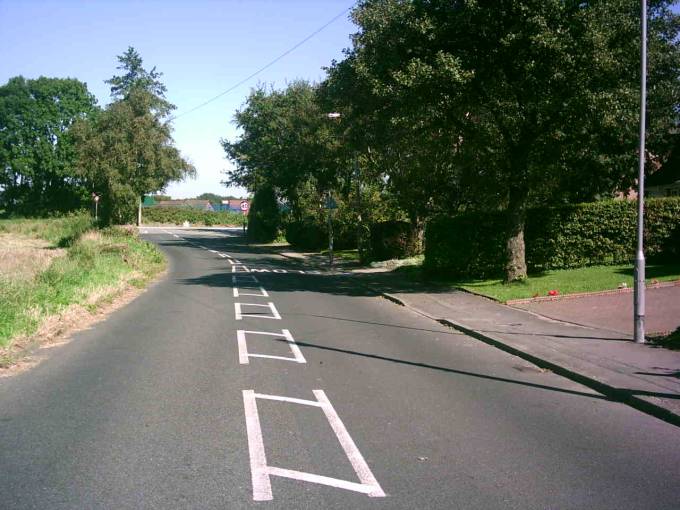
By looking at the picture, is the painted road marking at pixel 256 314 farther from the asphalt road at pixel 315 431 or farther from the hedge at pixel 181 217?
the hedge at pixel 181 217

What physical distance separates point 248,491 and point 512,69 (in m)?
13.9

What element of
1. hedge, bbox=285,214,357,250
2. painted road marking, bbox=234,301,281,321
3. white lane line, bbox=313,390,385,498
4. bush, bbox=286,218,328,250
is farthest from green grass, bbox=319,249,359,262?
white lane line, bbox=313,390,385,498

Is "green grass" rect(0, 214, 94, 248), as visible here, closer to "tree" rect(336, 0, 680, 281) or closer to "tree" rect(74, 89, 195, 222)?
"tree" rect(74, 89, 195, 222)

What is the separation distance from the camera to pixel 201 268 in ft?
90.7

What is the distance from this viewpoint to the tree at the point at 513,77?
1478 cm

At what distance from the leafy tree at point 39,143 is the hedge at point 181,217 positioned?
1785cm

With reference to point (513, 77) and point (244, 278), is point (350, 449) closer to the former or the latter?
point (513, 77)

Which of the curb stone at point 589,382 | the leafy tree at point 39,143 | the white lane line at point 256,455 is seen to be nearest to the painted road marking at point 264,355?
the white lane line at point 256,455

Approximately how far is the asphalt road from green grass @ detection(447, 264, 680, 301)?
237 inches

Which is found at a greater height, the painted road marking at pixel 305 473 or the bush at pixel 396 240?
the bush at pixel 396 240

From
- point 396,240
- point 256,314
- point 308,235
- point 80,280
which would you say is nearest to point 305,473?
point 256,314

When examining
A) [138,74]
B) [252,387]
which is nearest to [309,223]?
[252,387]

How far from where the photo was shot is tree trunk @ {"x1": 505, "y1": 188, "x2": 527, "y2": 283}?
17797 millimetres

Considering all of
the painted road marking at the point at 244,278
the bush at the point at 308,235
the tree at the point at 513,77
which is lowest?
the painted road marking at the point at 244,278
